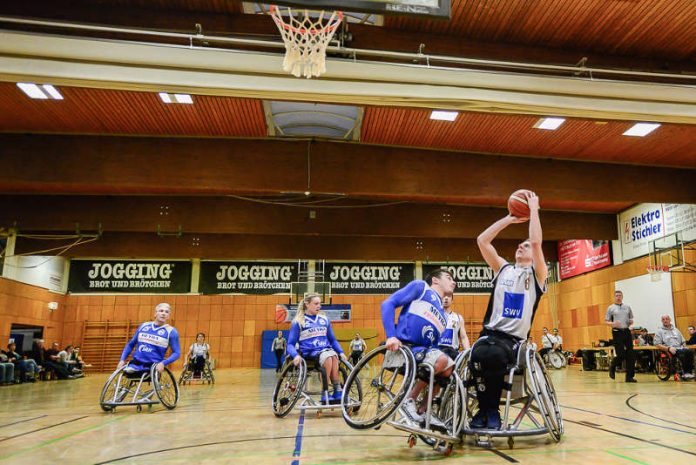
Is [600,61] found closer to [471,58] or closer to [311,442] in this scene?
[471,58]

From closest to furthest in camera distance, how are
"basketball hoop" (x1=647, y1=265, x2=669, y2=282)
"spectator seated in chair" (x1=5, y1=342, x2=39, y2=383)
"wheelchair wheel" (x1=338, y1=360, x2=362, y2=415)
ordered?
"wheelchair wheel" (x1=338, y1=360, x2=362, y2=415), "basketball hoop" (x1=647, y1=265, x2=669, y2=282), "spectator seated in chair" (x1=5, y1=342, x2=39, y2=383)

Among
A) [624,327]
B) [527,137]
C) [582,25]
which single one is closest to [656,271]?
[624,327]

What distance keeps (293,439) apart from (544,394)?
6.13 feet

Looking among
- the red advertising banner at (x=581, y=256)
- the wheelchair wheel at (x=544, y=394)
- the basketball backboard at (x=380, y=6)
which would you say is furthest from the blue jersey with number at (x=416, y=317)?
the red advertising banner at (x=581, y=256)

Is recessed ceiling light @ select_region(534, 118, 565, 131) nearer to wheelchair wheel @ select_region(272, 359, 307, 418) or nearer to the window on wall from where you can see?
wheelchair wheel @ select_region(272, 359, 307, 418)

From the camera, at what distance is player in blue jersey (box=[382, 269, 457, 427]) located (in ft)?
11.0

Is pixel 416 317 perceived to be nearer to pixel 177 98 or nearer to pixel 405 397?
pixel 405 397

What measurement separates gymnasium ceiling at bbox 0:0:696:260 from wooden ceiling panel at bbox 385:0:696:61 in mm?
28

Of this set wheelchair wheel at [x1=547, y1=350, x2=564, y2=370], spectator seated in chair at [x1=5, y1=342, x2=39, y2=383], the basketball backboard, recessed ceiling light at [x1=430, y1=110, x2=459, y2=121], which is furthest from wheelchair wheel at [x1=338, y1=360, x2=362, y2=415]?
wheelchair wheel at [x1=547, y1=350, x2=564, y2=370]

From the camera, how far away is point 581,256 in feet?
60.7

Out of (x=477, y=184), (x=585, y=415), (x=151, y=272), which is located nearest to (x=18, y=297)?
(x=151, y=272)

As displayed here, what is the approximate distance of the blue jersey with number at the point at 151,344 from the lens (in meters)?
6.28

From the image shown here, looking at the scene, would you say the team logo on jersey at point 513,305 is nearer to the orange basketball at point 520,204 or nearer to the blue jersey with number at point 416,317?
the blue jersey with number at point 416,317

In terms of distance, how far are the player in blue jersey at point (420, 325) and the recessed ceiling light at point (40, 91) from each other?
22.1 ft
